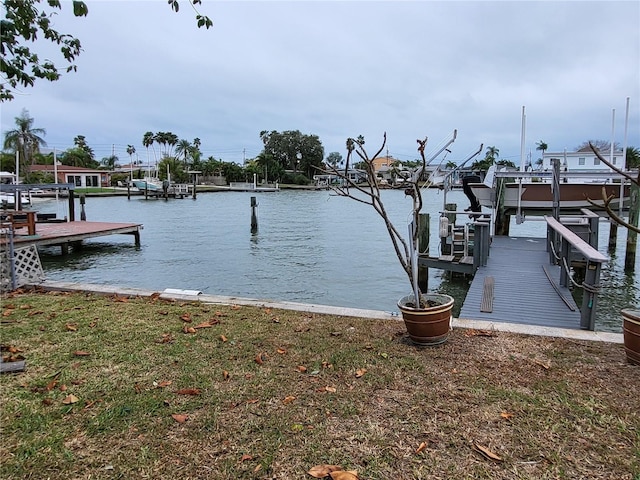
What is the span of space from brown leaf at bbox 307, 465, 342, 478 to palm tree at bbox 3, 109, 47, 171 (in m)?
64.4

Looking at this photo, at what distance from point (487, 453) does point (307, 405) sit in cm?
113

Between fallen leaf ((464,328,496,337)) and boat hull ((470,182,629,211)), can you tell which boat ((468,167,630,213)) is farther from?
fallen leaf ((464,328,496,337))

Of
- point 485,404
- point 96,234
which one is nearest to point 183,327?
point 485,404

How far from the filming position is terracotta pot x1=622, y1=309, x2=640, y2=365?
3.49m

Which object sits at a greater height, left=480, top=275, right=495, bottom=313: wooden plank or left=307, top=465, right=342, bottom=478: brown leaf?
left=307, top=465, right=342, bottom=478: brown leaf

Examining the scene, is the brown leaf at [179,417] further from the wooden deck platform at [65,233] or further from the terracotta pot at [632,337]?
the wooden deck platform at [65,233]

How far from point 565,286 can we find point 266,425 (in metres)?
5.99

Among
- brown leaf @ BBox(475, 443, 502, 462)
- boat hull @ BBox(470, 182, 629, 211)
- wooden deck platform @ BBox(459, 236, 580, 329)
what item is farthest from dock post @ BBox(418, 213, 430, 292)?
brown leaf @ BBox(475, 443, 502, 462)

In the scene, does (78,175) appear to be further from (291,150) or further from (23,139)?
Result: (291,150)

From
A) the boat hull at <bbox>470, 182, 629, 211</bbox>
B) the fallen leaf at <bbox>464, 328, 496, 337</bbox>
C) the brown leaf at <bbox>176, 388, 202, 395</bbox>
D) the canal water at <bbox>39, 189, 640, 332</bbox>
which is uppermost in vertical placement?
the boat hull at <bbox>470, 182, 629, 211</bbox>

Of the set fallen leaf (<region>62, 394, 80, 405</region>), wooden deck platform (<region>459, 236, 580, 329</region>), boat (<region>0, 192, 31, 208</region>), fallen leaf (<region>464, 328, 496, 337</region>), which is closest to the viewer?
→ fallen leaf (<region>62, 394, 80, 405</region>)

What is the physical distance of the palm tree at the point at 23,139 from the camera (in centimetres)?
5469

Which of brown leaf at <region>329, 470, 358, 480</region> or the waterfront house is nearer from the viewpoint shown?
brown leaf at <region>329, 470, 358, 480</region>

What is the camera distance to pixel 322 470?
2.27 metres
